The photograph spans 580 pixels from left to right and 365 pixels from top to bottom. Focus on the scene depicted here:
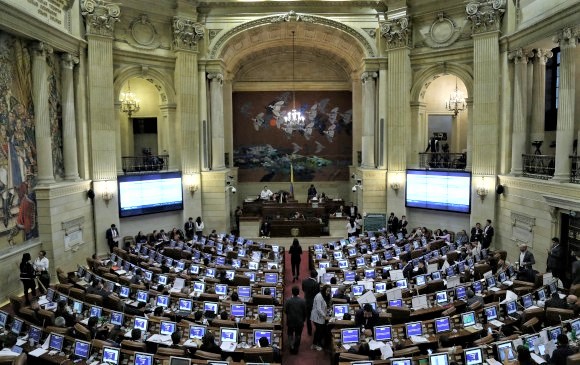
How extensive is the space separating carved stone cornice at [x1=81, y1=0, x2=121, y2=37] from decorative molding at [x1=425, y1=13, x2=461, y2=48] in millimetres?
15143

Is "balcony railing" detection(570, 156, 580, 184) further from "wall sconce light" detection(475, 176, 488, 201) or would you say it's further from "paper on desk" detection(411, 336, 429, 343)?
"paper on desk" detection(411, 336, 429, 343)

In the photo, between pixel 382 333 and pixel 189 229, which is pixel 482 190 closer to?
pixel 382 333

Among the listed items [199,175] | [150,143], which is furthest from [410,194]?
[150,143]

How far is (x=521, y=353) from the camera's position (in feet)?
25.9

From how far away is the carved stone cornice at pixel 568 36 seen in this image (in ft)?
50.7

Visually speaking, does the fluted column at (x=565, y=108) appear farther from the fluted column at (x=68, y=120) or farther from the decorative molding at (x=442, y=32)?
the fluted column at (x=68, y=120)

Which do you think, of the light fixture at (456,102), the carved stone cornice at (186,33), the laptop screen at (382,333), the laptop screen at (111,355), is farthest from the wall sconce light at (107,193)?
the light fixture at (456,102)

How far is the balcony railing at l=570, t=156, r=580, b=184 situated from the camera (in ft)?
50.4

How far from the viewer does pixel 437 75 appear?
23188 millimetres

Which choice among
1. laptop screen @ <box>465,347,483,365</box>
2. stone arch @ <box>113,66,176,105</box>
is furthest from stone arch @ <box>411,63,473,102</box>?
laptop screen @ <box>465,347,483,365</box>

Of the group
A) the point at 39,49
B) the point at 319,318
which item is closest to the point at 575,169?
the point at 319,318

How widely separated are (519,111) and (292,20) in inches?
483

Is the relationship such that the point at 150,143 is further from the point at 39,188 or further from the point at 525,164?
the point at 525,164

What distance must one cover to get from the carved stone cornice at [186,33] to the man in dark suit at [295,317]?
16.4 m
